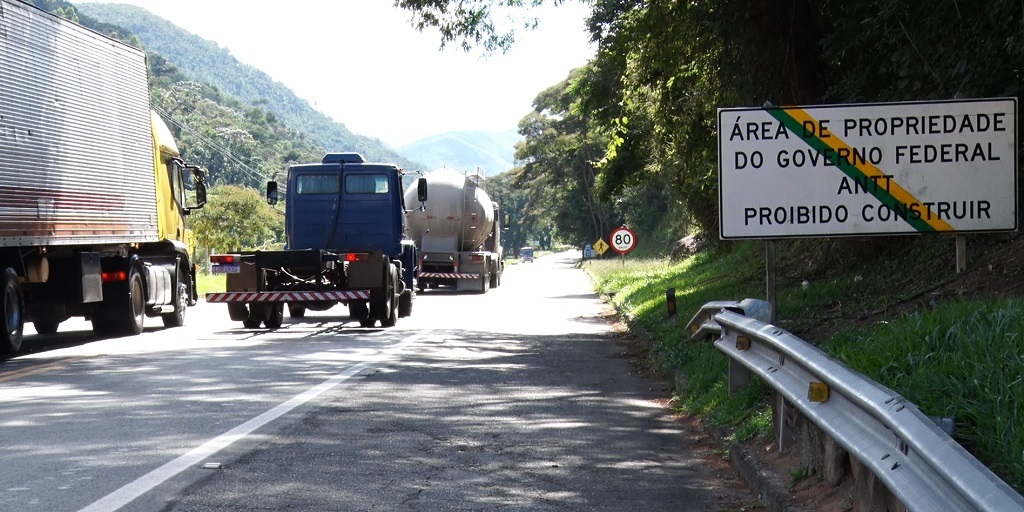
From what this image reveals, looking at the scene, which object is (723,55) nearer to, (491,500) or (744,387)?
(744,387)

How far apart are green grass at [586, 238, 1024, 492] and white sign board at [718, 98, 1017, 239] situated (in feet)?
2.62

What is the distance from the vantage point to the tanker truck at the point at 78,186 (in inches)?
590

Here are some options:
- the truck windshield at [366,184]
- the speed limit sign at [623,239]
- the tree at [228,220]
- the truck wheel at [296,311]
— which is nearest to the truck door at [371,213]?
the truck windshield at [366,184]

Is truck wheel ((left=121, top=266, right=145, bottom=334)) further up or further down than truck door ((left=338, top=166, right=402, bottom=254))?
further down

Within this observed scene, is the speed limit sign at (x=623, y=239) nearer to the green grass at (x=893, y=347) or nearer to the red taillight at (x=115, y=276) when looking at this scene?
the green grass at (x=893, y=347)

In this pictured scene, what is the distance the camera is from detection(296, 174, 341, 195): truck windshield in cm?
2317

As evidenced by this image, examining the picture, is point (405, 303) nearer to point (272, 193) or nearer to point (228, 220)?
point (272, 193)

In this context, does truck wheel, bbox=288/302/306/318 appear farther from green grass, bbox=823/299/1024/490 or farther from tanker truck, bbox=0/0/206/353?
green grass, bbox=823/299/1024/490

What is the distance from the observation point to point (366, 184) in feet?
76.5

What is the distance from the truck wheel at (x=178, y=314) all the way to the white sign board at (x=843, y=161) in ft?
50.3

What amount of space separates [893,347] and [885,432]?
229cm

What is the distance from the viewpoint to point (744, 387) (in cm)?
896

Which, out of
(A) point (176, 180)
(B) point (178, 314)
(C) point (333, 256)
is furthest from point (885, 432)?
(A) point (176, 180)

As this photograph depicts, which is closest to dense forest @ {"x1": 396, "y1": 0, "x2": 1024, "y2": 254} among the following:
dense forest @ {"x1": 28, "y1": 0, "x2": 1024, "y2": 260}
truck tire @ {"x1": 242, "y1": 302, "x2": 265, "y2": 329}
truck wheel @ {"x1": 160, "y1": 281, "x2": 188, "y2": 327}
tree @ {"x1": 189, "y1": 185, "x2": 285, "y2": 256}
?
dense forest @ {"x1": 28, "y1": 0, "x2": 1024, "y2": 260}
